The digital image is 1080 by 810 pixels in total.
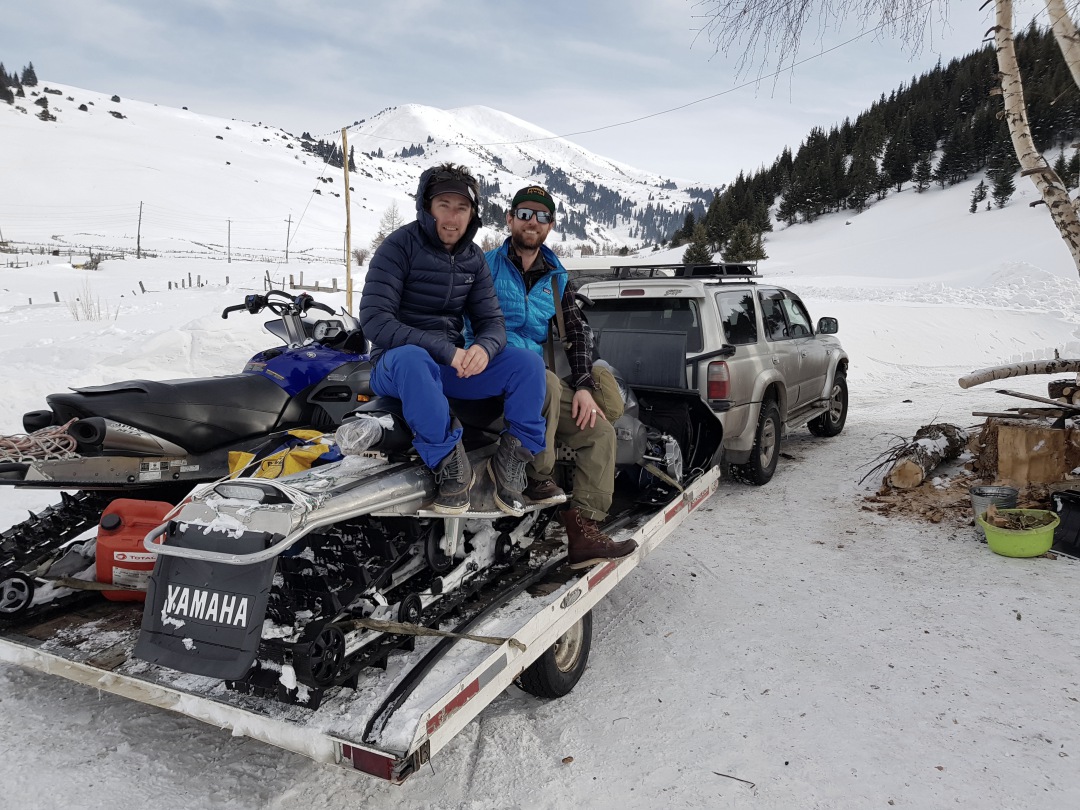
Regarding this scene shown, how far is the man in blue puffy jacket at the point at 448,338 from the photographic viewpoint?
2.63 meters

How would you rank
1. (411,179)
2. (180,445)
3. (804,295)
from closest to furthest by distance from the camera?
1. (180,445)
2. (804,295)
3. (411,179)

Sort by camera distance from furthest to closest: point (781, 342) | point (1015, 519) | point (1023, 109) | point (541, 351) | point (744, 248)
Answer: point (744, 248) < point (781, 342) < point (1023, 109) < point (1015, 519) < point (541, 351)

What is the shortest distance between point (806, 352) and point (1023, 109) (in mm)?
2873

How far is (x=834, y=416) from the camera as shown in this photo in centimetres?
851

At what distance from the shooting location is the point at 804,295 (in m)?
24.2

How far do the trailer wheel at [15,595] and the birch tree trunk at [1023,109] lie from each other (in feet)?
25.4

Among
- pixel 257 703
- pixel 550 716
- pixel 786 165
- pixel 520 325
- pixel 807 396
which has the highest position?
pixel 786 165

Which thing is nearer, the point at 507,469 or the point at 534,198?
the point at 507,469

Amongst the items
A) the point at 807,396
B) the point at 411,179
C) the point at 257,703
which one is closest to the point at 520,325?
the point at 257,703

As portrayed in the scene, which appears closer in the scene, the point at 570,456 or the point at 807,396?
the point at 570,456

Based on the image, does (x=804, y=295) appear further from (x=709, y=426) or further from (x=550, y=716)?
(x=550, y=716)

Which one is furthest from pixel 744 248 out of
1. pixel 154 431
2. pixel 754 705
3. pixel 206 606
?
pixel 206 606

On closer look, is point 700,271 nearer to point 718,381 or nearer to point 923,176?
point 718,381

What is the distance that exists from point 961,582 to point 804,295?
21516 mm
